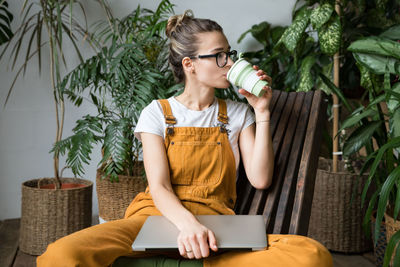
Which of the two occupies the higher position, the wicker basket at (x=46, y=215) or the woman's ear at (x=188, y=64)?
the woman's ear at (x=188, y=64)

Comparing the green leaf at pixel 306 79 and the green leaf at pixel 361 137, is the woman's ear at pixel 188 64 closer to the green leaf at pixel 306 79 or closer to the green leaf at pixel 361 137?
the green leaf at pixel 361 137

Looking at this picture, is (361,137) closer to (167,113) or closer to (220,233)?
(167,113)

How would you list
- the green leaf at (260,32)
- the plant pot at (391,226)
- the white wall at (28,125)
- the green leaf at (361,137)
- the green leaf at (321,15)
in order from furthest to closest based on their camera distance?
1. the green leaf at (260,32)
2. the white wall at (28,125)
3. the green leaf at (321,15)
4. the green leaf at (361,137)
5. the plant pot at (391,226)

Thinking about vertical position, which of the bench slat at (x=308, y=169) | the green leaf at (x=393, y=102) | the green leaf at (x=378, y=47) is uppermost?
the green leaf at (x=378, y=47)

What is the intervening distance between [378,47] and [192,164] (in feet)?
3.83

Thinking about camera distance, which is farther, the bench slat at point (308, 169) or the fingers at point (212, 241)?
the bench slat at point (308, 169)

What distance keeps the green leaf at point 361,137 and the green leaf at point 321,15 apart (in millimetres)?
685

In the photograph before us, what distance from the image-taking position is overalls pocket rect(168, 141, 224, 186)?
167 centimetres

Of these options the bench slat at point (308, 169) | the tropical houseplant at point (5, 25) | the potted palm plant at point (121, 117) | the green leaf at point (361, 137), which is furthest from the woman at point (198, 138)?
the tropical houseplant at point (5, 25)

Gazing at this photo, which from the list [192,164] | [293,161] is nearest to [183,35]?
[192,164]

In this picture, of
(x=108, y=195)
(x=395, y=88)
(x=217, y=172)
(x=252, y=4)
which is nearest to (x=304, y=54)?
(x=252, y=4)

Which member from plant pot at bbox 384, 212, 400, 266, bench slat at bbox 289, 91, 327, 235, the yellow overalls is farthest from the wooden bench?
plant pot at bbox 384, 212, 400, 266

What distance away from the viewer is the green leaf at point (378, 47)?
7.07ft

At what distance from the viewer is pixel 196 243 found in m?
1.25
